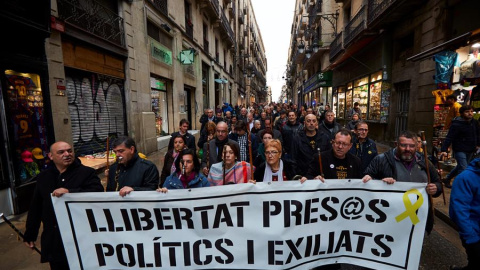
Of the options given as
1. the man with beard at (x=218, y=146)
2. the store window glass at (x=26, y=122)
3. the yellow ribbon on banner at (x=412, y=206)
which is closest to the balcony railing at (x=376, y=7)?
the man with beard at (x=218, y=146)

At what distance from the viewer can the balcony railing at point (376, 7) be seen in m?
9.85

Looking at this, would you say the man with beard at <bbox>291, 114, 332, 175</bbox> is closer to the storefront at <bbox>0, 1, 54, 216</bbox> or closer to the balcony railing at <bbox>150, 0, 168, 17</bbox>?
the storefront at <bbox>0, 1, 54, 216</bbox>

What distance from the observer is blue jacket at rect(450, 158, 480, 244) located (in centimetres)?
218

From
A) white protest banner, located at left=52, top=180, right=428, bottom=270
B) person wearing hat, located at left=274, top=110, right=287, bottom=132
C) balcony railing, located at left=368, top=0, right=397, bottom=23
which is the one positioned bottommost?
white protest banner, located at left=52, top=180, right=428, bottom=270

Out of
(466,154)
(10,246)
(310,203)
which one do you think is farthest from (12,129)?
(466,154)

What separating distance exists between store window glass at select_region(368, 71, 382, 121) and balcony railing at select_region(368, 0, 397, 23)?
2748 millimetres

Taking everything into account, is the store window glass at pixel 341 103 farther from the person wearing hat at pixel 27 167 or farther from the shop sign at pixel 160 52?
the person wearing hat at pixel 27 167

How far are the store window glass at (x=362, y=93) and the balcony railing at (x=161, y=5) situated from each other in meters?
11.8

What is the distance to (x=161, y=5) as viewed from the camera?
1172 cm

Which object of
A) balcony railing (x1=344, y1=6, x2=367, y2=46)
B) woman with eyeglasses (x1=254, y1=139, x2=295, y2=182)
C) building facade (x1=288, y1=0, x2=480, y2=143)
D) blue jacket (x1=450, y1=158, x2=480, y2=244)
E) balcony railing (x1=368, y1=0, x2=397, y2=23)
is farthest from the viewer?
balcony railing (x1=344, y1=6, x2=367, y2=46)

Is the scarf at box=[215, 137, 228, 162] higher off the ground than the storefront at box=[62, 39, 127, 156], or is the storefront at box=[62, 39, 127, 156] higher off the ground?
the storefront at box=[62, 39, 127, 156]

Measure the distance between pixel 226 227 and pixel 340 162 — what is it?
1.64 meters

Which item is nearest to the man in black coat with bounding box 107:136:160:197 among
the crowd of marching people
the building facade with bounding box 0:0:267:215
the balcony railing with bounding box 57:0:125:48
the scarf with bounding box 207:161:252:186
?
the crowd of marching people

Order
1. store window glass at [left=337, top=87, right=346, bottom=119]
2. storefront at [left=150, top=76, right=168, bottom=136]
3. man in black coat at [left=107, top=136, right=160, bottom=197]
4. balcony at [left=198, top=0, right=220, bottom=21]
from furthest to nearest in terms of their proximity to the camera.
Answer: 1. store window glass at [left=337, top=87, right=346, bottom=119]
2. balcony at [left=198, top=0, right=220, bottom=21]
3. storefront at [left=150, top=76, right=168, bottom=136]
4. man in black coat at [left=107, top=136, right=160, bottom=197]
